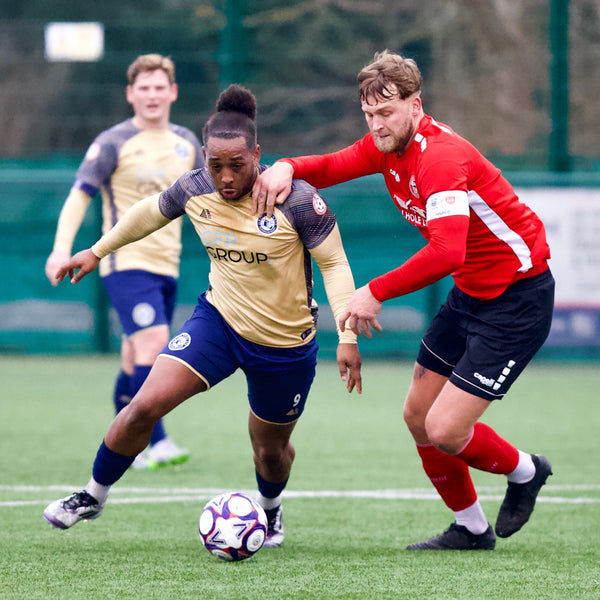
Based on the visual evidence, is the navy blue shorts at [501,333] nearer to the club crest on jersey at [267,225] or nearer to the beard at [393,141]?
the beard at [393,141]

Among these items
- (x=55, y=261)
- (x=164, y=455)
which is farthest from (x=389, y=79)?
(x=164, y=455)

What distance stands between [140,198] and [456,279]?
2.93m

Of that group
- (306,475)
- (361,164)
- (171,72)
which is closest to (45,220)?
(171,72)

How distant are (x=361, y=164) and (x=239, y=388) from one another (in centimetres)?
619

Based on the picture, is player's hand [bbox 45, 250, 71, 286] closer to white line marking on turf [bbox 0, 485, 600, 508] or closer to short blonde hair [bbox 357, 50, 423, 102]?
white line marking on turf [bbox 0, 485, 600, 508]

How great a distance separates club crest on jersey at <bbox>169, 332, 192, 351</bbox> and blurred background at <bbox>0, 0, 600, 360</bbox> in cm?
800

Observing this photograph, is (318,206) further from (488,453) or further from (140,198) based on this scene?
(140,198)

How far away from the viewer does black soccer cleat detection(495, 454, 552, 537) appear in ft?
16.1

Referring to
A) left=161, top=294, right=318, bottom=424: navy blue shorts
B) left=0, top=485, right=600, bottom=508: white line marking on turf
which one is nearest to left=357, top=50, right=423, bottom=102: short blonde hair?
left=161, top=294, right=318, bottom=424: navy blue shorts

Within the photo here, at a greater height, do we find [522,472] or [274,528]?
[522,472]

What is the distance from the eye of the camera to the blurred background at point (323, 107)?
42.3 feet

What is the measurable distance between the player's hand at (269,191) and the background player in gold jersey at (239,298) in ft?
0.12

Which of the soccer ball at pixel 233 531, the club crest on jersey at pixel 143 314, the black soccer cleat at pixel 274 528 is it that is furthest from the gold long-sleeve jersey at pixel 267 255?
the club crest on jersey at pixel 143 314

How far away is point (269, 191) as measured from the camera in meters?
4.59
